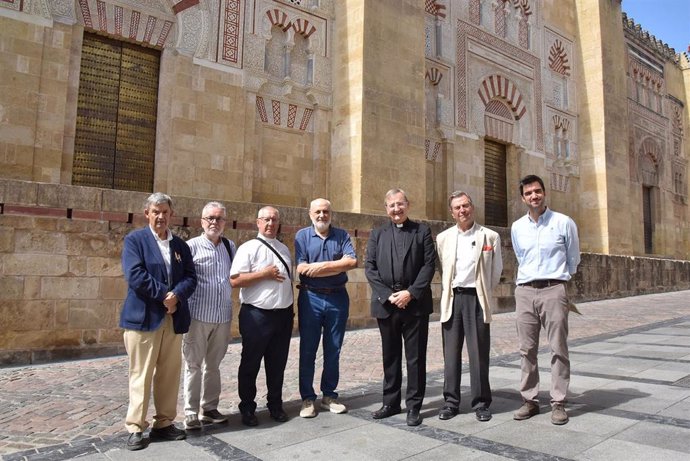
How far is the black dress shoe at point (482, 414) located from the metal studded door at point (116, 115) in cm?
604

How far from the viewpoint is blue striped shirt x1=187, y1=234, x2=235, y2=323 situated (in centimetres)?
295

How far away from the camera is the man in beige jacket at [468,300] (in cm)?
306

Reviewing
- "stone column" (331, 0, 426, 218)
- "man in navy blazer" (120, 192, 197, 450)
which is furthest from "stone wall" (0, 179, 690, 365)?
"stone column" (331, 0, 426, 218)

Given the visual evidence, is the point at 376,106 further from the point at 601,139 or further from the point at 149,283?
the point at 601,139

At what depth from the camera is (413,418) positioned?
2.89 meters

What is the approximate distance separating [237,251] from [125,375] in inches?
76.7

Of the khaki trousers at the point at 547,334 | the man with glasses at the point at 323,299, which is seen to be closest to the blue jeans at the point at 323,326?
the man with glasses at the point at 323,299

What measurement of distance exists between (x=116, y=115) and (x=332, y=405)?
587 centimetres

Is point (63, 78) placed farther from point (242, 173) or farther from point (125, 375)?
point (125, 375)

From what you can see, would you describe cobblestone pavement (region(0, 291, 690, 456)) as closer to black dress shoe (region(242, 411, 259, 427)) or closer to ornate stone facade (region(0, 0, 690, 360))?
black dress shoe (region(242, 411, 259, 427))

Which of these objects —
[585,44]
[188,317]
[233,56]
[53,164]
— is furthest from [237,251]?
[585,44]

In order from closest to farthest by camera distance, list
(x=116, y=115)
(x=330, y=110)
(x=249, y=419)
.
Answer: (x=249, y=419) < (x=116, y=115) < (x=330, y=110)

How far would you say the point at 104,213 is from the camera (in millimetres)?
5090

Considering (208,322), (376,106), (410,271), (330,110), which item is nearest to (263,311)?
(208,322)
